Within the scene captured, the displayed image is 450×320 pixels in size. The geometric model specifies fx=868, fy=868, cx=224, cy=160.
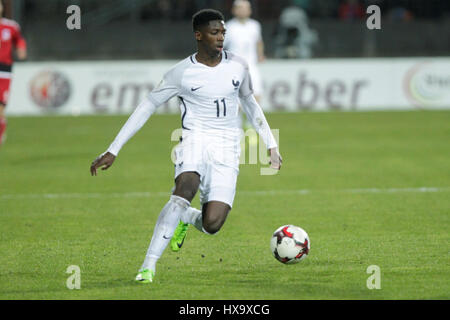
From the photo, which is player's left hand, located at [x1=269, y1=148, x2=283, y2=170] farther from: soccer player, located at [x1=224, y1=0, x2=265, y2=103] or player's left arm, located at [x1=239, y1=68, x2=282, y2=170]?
soccer player, located at [x1=224, y1=0, x2=265, y2=103]

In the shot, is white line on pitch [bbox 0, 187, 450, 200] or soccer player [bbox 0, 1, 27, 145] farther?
soccer player [bbox 0, 1, 27, 145]

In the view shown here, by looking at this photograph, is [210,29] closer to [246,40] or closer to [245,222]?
[245,222]

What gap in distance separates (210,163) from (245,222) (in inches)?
98.2

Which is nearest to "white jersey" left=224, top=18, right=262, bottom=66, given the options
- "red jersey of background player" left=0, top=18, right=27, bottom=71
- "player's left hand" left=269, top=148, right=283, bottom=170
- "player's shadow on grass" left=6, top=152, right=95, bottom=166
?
"player's shadow on grass" left=6, top=152, right=95, bottom=166

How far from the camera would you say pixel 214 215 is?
6.58 m

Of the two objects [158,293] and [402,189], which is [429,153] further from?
[158,293]

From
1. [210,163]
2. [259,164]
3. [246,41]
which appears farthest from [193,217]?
[246,41]

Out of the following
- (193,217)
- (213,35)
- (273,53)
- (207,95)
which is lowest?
(193,217)

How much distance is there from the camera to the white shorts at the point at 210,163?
6.64 m

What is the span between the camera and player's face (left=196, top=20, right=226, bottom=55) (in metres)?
6.59

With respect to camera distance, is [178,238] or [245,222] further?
[245,222]

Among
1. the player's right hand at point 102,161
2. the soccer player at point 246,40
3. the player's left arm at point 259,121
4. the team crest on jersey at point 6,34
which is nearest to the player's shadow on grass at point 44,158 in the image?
the team crest on jersey at point 6,34

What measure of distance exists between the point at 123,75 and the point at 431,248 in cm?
1645

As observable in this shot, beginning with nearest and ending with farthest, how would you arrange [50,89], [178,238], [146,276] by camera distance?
1. [146,276]
2. [178,238]
3. [50,89]
